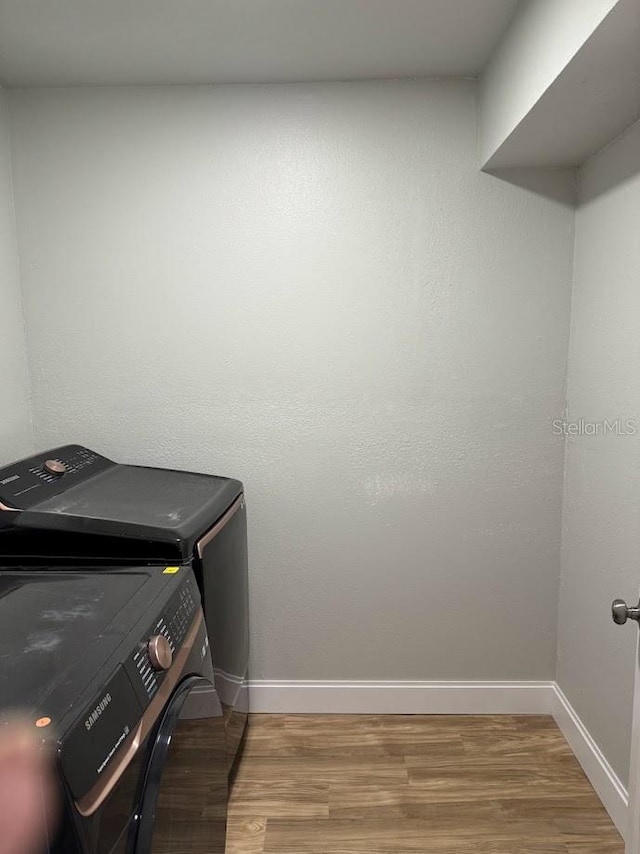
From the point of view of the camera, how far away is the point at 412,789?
2.03 m

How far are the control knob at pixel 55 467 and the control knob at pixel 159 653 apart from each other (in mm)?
1024

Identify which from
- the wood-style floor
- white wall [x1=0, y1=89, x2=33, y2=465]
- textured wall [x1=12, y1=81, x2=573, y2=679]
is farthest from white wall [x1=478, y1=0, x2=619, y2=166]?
the wood-style floor

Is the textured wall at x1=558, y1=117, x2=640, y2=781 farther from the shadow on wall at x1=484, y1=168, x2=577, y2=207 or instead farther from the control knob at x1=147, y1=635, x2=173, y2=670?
the control knob at x1=147, y1=635, x2=173, y2=670

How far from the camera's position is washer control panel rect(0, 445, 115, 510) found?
1.73m

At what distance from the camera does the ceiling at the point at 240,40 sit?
5.48ft

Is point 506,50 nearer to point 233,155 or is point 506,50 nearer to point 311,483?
point 233,155

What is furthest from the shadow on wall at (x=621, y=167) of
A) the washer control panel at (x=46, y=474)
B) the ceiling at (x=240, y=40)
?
the washer control panel at (x=46, y=474)

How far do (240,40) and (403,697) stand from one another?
92.2 inches

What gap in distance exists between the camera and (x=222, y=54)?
1931 mm

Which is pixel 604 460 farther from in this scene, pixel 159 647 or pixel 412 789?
pixel 159 647

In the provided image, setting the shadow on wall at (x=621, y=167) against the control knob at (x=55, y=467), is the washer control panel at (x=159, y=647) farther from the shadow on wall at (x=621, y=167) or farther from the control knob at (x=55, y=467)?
the shadow on wall at (x=621, y=167)

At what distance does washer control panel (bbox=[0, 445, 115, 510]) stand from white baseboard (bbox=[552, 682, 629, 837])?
6.06 feet

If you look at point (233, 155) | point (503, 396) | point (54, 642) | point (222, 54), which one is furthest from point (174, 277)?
point (54, 642)

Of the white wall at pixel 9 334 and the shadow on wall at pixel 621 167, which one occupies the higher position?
the shadow on wall at pixel 621 167
